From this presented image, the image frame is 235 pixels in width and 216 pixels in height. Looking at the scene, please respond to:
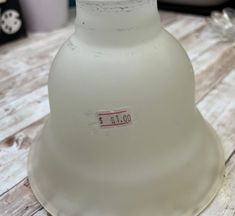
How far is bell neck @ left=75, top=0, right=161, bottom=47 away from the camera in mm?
448

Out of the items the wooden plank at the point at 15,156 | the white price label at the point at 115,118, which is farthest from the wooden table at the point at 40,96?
the white price label at the point at 115,118

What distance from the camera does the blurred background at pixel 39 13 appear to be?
1161 mm

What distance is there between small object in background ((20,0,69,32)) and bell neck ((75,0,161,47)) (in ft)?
2.63

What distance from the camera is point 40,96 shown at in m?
0.87

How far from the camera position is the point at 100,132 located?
18.8 inches

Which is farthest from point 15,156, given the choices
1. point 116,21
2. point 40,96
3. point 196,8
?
point 196,8

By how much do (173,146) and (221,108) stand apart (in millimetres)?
313

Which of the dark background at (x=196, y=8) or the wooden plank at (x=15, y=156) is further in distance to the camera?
the dark background at (x=196, y=8)

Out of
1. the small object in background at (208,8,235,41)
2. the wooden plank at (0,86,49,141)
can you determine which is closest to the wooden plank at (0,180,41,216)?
the wooden plank at (0,86,49,141)

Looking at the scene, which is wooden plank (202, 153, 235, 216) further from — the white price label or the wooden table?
the white price label

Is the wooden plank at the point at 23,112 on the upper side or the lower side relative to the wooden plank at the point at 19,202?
lower

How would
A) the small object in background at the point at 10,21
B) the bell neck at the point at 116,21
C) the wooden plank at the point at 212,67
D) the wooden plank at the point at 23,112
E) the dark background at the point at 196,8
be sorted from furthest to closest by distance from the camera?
the dark background at the point at 196,8 < the small object in background at the point at 10,21 < the wooden plank at the point at 212,67 < the wooden plank at the point at 23,112 < the bell neck at the point at 116,21

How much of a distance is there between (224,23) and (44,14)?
64 cm

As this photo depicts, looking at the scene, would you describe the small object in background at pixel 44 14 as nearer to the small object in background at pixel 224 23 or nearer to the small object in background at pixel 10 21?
the small object in background at pixel 10 21
